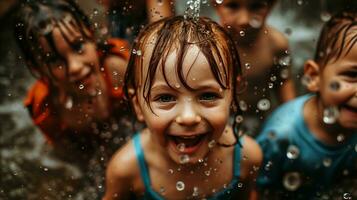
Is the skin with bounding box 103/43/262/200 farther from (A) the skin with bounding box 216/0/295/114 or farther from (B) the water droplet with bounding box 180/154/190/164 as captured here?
(A) the skin with bounding box 216/0/295/114

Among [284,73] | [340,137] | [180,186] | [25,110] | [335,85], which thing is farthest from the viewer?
[25,110]

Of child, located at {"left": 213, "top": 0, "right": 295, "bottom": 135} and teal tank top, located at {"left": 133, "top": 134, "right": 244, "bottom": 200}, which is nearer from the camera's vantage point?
teal tank top, located at {"left": 133, "top": 134, "right": 244, "bottom": 200}

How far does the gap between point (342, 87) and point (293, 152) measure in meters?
0.34

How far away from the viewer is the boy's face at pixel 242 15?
2.20m

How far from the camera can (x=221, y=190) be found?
6.16 feet

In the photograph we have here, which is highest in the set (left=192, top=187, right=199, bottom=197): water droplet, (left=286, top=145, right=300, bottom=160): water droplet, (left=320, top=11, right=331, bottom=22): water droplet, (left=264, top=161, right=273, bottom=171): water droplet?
(left=320, top=11, right=331, bottom=22): water droplet

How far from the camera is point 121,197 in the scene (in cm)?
191

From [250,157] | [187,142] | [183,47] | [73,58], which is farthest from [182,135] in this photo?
[73,58]

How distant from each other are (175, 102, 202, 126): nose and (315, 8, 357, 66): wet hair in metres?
0.60

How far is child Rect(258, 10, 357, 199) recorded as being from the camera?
6.64 ft

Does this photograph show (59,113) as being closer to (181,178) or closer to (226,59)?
(181,178)

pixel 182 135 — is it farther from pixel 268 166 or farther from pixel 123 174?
pixel 268 166

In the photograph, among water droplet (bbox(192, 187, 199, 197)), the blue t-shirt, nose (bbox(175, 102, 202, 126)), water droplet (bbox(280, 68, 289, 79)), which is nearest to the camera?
nose (bbox(175, 102, 202, 126))

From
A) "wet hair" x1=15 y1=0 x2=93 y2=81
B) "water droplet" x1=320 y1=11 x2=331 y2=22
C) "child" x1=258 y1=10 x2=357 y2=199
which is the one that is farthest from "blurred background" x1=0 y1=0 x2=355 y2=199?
"child" x1=258 y1=10 x2=357 y2=199
